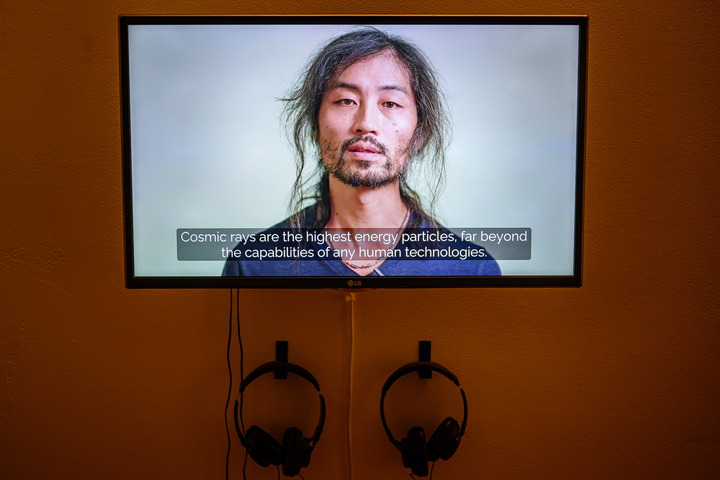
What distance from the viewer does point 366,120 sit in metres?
1.11

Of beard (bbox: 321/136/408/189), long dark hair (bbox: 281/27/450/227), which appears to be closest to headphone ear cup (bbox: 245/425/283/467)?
long dark hair (bbox: 281/27/450/227)

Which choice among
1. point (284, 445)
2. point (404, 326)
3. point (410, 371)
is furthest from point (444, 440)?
point (284, 445)

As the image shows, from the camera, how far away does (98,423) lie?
130 centimetres

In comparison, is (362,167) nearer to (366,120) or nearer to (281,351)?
(366,120)

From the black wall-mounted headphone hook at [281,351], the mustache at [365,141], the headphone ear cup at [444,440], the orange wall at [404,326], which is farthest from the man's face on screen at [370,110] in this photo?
the headphone ear cup at [444,440]

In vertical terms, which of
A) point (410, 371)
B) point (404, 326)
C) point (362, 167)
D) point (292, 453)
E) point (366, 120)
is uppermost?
point (366, 120)

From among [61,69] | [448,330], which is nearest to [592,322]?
[448,330]

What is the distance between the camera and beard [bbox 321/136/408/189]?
112cm

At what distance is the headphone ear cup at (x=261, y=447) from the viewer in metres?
1.15

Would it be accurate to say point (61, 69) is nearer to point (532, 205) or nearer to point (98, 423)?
point (98, 423)

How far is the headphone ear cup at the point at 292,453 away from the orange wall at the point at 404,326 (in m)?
0.13

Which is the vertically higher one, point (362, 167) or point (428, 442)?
point (362, 167)

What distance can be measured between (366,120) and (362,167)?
0.41ft

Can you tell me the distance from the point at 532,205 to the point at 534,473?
868mm
